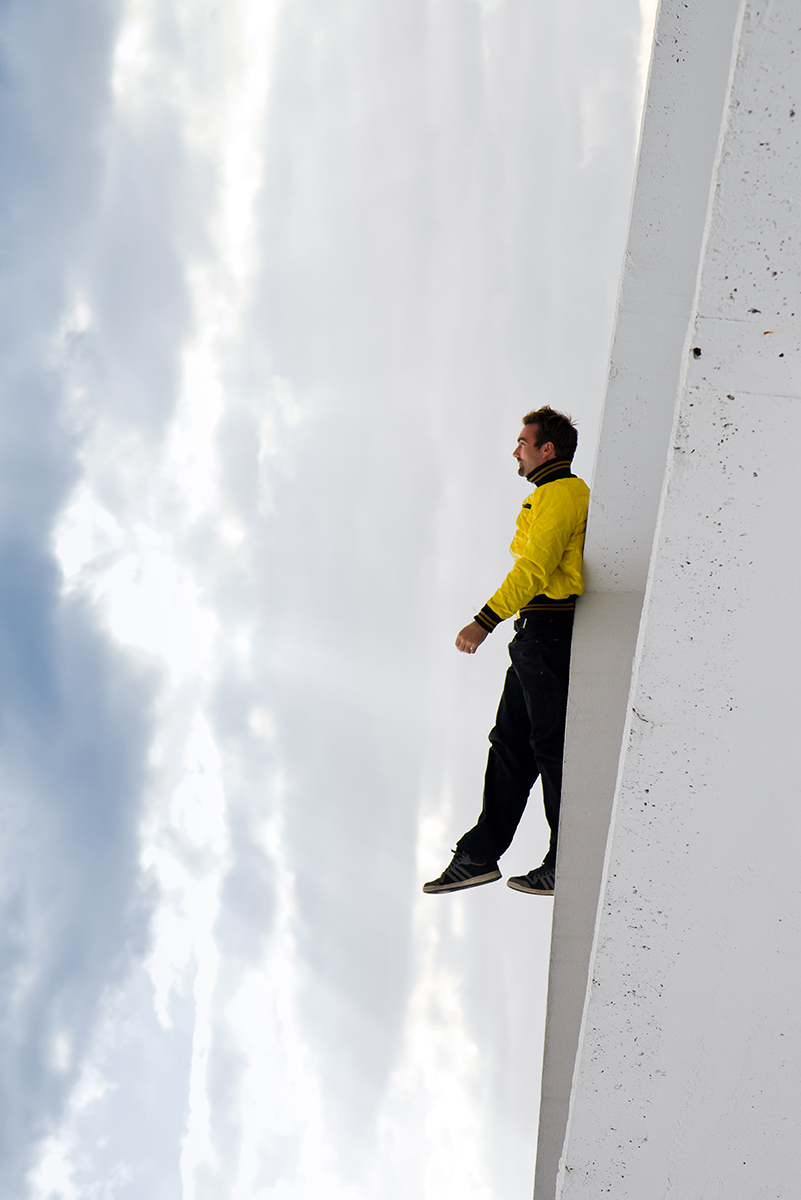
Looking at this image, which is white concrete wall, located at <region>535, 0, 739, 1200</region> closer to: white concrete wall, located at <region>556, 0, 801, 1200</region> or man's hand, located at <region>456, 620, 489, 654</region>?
man's hand, located at <region>456, 620, 489, 654</region>

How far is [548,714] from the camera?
3.38 m

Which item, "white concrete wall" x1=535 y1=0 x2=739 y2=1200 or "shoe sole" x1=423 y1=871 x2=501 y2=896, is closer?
"white concrete wall" x1=535 y1=0 x2=739 y2=1200

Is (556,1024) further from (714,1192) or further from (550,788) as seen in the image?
(714,1192)

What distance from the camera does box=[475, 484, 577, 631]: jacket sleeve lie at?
316 cm

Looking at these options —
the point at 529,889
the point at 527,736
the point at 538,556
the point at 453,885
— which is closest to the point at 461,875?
the point at 453,885

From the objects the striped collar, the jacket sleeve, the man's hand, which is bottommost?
the man's hand

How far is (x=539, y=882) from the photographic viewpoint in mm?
3516

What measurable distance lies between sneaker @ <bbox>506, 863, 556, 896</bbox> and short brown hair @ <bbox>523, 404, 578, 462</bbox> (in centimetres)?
189

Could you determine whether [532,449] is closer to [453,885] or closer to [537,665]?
[537,665]

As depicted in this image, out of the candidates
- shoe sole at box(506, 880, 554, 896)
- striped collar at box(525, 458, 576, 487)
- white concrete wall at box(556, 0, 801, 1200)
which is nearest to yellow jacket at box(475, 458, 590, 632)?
striped collar at box(525, 458, 576, 487)

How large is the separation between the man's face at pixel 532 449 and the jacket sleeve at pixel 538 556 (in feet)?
0.48

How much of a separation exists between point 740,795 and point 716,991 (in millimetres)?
496

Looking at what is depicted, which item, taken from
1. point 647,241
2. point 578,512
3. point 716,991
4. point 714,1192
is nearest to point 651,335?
point 647,241

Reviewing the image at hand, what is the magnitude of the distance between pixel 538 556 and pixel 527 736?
88 centimetres
